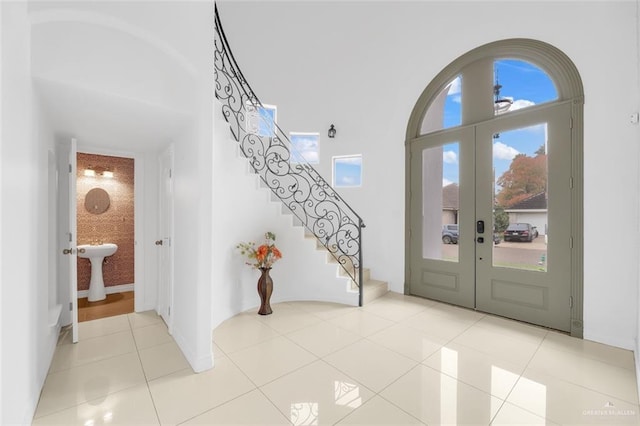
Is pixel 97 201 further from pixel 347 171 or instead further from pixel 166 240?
pixel 347 171

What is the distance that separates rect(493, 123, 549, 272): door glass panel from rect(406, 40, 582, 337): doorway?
0.01 m

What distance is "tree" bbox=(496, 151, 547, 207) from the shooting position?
3342 mm

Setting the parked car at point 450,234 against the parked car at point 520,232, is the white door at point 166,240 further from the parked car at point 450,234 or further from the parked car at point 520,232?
the parked car at point 520,232

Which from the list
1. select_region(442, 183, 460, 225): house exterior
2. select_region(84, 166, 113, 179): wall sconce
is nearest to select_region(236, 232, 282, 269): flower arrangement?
select_region(442, 183, 460, 225): house exterior

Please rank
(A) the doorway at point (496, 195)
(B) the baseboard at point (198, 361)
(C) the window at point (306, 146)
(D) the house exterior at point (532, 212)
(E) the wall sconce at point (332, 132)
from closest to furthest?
(B) the baseboard at point (198, 361) < (A) the doorway at point (496, 195) < (D) the house exterior at point (532, 212) < (E) the wall sconce at point (332, 132) < (C) the window at point (306, 146)

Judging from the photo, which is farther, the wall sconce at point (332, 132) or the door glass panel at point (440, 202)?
the wall sconce at point (332, 132)

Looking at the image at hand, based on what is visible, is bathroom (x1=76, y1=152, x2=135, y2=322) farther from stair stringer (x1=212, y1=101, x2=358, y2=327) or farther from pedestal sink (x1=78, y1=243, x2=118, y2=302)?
stair stringer (x1=212, y1=101, x2=358, y2=327)

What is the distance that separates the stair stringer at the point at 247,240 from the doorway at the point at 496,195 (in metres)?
1.54

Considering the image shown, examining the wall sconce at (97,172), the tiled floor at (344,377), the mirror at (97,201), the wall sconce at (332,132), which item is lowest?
the tiled floor at (344,377)

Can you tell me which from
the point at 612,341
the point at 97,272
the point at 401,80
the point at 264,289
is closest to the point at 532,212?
the point at 612,341

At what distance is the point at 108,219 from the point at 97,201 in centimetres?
33

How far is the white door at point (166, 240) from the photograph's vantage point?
10.5 feet

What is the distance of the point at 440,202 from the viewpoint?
426 centimetres

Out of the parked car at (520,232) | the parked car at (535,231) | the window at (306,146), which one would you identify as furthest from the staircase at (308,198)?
the parked car at (535,231)
